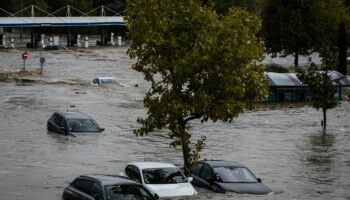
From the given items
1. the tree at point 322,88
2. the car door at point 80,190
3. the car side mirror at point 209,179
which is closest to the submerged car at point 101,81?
the tree at point 322,88

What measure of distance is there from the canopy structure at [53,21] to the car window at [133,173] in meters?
88.2

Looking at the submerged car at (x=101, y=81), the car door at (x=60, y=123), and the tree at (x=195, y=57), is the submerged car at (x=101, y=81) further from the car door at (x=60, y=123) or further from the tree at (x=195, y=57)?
the tree at (x=195, y=57)

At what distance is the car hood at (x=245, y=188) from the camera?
2322 centimetres

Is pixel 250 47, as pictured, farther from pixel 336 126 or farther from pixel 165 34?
pixel 336 126

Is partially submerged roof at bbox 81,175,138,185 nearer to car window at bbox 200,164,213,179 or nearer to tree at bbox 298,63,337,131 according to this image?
car window at bbox 200,164,213,179

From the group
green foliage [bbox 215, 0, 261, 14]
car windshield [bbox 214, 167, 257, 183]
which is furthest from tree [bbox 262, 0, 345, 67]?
car windshield [bbox 214, 167, 257, 183]

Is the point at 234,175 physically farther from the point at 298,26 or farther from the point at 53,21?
the point at 53,21

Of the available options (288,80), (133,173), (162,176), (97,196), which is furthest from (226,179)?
(288,80)

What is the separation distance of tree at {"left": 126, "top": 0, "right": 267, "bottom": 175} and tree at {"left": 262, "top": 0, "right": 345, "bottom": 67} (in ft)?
206

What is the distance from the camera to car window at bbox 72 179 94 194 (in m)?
19.2

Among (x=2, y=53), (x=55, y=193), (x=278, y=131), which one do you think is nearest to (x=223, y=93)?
(x=55, y=193)

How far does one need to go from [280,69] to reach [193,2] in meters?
51.1

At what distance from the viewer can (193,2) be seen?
26000 millimetres

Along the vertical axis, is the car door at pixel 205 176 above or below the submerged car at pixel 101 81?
below
